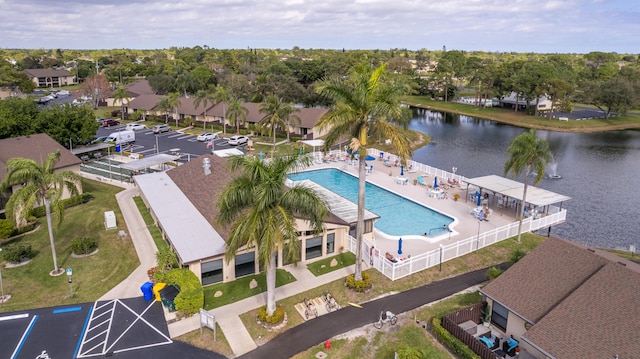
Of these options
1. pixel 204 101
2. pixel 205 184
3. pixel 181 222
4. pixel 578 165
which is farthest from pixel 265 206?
pixel 204 101

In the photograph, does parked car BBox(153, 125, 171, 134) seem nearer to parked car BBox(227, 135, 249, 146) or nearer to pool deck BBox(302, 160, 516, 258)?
parked car BBox(227, 135, 249, 146)

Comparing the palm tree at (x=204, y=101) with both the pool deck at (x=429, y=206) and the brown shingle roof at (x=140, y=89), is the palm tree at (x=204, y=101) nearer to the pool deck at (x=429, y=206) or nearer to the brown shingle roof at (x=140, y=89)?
the pool deck at (x=429, y=206)

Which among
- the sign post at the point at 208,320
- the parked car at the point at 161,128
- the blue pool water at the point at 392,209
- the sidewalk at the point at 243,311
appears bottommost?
the sidewalk at the point at 243,311

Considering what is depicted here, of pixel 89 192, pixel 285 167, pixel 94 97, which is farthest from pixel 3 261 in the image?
pixel 94 97

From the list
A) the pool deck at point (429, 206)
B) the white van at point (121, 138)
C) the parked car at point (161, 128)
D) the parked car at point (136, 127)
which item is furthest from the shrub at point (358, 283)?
the parked car at point (136, 127)

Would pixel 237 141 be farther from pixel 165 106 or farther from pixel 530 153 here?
pixel 530 153

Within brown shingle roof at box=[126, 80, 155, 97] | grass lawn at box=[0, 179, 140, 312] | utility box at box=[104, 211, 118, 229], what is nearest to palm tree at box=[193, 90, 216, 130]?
brown shingle roof at box=[126, 80, 155, 97]

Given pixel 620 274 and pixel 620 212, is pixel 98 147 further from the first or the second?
pixel 620 212
